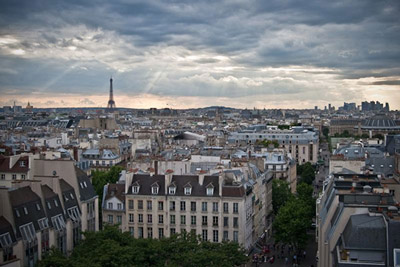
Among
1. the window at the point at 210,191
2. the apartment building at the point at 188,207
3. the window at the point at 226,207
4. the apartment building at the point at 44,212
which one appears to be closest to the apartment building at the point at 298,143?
the apartment building at the point at 188,207

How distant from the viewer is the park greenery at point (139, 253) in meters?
35.1

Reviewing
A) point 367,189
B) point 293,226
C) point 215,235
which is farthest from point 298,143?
point 367,189

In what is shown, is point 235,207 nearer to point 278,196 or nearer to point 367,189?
point 367,189

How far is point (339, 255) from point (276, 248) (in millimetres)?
33753

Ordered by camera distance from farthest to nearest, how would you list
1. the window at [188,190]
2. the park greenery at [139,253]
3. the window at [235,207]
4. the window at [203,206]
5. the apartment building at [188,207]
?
the window at [188,190] → the window at [203,206] → the apartment building at [188,207] → the window at [235,207] → the park greenery at [139,253]

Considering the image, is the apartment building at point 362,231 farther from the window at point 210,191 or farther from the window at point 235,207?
the window at point 210,191

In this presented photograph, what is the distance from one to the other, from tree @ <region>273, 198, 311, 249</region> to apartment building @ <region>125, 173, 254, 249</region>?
3.85 m

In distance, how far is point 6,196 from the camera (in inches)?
1532

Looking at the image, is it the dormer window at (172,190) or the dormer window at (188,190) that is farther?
the dormer window at (172,190)

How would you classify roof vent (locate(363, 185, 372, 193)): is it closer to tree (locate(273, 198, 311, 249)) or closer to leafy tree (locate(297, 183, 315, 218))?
tree (locate(273, 198, 311, 249))

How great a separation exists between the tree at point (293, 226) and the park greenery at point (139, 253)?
626 inches

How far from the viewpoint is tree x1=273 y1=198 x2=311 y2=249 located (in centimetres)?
5419

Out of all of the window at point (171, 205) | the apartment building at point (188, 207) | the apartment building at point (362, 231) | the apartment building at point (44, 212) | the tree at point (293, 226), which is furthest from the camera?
the tree at point (293, 226)

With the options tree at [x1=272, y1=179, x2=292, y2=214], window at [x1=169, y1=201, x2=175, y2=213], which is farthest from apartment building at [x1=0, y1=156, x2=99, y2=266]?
tree at [x1=272, y1=179, x2=292, y2=214]
